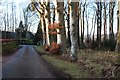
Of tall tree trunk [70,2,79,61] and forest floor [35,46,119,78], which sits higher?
tall tree trunk [70,2,79,61]

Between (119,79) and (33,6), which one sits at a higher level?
(33,6)

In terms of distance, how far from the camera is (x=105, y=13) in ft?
143

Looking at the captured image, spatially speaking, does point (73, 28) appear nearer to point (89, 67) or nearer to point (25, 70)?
point (25, 70)

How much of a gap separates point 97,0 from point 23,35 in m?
61.9

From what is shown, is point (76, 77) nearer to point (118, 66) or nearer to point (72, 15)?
point (118, 66)

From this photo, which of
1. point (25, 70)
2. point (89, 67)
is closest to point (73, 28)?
point (25, 70)

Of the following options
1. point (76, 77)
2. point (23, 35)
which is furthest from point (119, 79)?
point (23, 35)

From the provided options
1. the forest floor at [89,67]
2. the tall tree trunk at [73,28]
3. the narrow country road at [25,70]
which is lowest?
the narrow country road at [25,70]

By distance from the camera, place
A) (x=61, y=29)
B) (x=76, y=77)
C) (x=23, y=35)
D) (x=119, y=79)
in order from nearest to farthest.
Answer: (x=119, y=79) < (x=76, y=77) < (x=61, y=29) < (x=23, y=35)

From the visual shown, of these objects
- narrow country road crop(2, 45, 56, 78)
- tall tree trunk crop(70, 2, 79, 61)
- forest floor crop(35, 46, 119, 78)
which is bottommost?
narrow country road crop(2, 45, 56, 78)

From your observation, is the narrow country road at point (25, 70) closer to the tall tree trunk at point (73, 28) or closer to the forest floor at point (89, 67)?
the forest floor at point (89, 67)

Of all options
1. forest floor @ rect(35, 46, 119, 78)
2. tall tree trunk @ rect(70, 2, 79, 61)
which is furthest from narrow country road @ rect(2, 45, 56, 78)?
tall tree trunk @ rect(70, 2, 79, 61)

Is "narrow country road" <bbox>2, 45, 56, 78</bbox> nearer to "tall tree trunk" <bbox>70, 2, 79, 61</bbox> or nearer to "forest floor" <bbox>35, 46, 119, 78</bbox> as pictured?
"forest floor" <bbox>35, 46, 119, 78</bbox>

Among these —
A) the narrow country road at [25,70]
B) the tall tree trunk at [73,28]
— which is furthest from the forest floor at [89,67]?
the narrow country road at [25,70]
